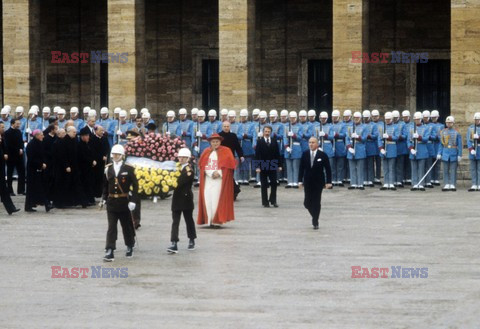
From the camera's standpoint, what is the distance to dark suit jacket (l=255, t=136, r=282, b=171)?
25.1 meters

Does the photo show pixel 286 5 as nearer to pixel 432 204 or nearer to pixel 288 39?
pixel 288 39

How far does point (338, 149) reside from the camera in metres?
29.9

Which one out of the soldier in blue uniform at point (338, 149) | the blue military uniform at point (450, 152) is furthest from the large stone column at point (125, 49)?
the blue military uniform at point (450, 152)

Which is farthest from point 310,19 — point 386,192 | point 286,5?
point 386,192

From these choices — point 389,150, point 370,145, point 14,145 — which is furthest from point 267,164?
point 14,145

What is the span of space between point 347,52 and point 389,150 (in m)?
4.04

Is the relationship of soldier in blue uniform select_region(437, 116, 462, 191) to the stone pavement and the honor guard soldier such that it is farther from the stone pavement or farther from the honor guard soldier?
the honor guard soldier

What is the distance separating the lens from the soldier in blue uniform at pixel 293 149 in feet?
98.0

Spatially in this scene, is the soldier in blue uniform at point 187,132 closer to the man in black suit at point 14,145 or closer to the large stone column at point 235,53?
the large stone column at point 235,53

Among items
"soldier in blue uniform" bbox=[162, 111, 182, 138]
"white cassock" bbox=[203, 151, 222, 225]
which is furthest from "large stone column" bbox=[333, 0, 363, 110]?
"white cassock" bbox=[203, 151, 222, 225]

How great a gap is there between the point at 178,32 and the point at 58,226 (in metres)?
17.2

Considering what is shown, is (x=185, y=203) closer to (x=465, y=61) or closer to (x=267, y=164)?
(x=267, y=164)

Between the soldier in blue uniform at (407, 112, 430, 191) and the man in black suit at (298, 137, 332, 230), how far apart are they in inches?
285

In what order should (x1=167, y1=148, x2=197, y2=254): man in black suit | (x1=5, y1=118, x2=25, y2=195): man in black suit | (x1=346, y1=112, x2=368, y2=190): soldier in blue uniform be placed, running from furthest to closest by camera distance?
1. (x1=346, y1=112, x2=368, y2=190): soldier in blue uniform
2. (x1=5, y1=118, x2=25, y2=195): man in black suit
3. (x1=167, y1=148, x2=197, y2=254): man in black suit
